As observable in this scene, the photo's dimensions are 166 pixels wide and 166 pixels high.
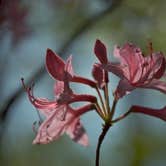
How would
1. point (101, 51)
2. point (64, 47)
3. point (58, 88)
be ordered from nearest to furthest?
point (101, 51) < point (58, 88) < point (64, 47)

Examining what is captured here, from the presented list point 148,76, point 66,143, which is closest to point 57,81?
point 148,76

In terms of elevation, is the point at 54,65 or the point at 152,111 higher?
the point at 54,65

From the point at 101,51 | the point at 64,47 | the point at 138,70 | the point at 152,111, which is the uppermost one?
the point at 64,47

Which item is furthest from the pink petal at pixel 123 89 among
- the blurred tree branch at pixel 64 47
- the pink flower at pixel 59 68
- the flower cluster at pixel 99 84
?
the blurred tree branch at pixel 64 47

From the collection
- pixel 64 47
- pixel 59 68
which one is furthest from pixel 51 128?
pixel 64 47

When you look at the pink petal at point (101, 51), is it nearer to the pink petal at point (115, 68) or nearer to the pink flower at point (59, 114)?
the pink petal at point (115, 68)

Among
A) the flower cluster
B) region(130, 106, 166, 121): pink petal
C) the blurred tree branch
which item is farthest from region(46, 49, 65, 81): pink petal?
the blurred tree branch

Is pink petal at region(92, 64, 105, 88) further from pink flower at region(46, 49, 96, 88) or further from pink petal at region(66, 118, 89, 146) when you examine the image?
pink petal at region(66, 118, 89, 146)

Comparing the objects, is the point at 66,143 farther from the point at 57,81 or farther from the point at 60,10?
the point at 57,81

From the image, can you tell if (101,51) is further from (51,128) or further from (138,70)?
(51,128)
